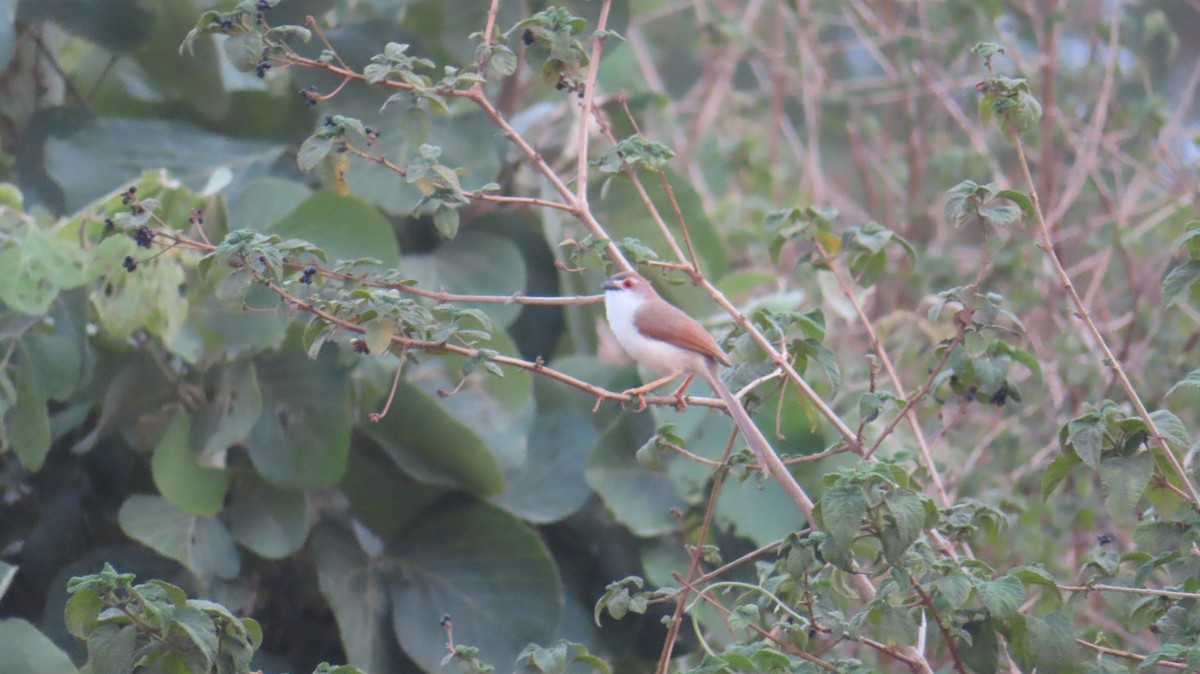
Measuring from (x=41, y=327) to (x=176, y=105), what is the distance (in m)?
1.38

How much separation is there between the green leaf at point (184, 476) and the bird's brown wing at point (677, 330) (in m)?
1.35

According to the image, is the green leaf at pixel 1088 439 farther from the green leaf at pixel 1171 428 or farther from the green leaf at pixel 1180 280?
the green leaf at pixel 1180 280

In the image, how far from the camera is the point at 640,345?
3113 millimetres

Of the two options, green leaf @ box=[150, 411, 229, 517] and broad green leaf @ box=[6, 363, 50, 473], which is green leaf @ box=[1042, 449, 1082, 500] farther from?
broad green leaf @ box=[6, 363, 50, 473]

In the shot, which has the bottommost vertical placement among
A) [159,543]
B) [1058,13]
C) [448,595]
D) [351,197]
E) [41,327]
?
[448,595]

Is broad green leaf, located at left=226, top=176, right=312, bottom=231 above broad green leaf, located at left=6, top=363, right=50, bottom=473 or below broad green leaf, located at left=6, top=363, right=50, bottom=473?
above

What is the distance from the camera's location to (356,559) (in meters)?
3.77

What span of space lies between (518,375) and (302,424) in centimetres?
80

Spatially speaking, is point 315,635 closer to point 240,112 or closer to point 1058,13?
point 240,112

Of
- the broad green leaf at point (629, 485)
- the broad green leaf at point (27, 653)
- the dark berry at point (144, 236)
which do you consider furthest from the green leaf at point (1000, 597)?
the broad green leaf at point (27, 653)

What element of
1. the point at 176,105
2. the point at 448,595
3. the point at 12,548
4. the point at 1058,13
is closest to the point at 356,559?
the point at 448,595

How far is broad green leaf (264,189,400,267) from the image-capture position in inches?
150

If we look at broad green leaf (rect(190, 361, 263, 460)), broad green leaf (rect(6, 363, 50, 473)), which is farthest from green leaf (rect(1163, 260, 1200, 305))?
broad green leaf (rect(6, 363, 50, 473))

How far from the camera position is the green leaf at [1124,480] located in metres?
2.09
